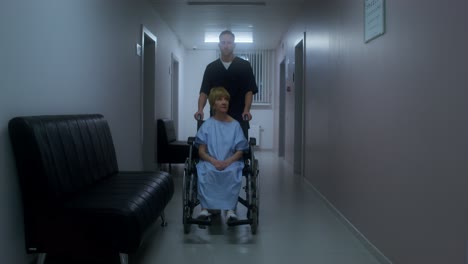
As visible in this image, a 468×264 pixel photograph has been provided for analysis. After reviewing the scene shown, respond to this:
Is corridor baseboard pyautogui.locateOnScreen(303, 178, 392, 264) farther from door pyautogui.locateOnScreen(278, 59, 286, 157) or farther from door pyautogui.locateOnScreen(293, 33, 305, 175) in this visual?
door pyautogui.locateOnScreen(278, 59, 286, 157)

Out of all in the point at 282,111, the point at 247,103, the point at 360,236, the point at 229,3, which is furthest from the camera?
the point at 282,111

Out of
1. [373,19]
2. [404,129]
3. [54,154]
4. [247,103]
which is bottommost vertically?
[54,154]

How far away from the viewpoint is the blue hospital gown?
3139 mm

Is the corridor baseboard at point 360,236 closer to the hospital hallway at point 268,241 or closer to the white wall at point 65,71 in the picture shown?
the hospital hallway at point 268,241

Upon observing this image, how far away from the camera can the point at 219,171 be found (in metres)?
3.15

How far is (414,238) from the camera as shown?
211 cm

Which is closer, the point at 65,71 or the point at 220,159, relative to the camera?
the point at 65,71

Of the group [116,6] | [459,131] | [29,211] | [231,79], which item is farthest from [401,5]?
[116,6]

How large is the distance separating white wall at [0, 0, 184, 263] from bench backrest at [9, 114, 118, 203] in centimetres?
9

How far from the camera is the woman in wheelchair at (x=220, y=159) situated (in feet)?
10.3

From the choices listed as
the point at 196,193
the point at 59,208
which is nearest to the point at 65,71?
the point at 59,208

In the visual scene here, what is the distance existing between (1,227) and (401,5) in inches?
96.8

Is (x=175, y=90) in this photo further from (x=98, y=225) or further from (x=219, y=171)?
(x=98, y=225)

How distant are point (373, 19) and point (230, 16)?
4.45m
